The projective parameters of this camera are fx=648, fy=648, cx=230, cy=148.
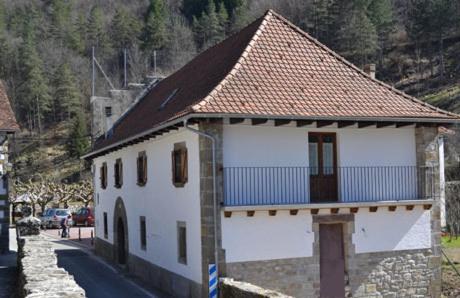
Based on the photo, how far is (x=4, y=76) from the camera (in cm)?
8419

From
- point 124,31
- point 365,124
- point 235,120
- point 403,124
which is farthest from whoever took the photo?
point 124,31

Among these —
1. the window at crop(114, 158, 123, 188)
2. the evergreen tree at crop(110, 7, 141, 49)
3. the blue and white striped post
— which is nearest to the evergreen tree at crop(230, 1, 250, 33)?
the evergreen tree at crop(110, 7, 141, 49)

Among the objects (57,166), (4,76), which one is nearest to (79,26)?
(4,76)

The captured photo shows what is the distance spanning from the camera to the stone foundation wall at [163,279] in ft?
53.8

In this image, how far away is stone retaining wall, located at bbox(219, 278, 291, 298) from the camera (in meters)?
11.2

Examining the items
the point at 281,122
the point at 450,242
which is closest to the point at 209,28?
the point at 450,242

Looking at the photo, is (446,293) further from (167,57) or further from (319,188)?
(167,57)

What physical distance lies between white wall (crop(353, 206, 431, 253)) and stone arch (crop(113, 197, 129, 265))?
9.98 meters

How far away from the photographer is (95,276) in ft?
73.9

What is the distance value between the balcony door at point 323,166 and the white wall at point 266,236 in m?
0.86

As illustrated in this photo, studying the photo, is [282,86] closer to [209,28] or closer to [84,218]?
[84,218]

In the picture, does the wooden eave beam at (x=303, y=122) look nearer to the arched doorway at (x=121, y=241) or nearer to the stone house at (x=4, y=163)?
the arched doorway at (x=121, y=241)

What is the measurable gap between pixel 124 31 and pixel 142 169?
73.5 meters

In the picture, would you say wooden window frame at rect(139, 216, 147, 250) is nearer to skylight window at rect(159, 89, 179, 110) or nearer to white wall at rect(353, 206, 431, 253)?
skylight window at rect(159, 89, 179, 110)
